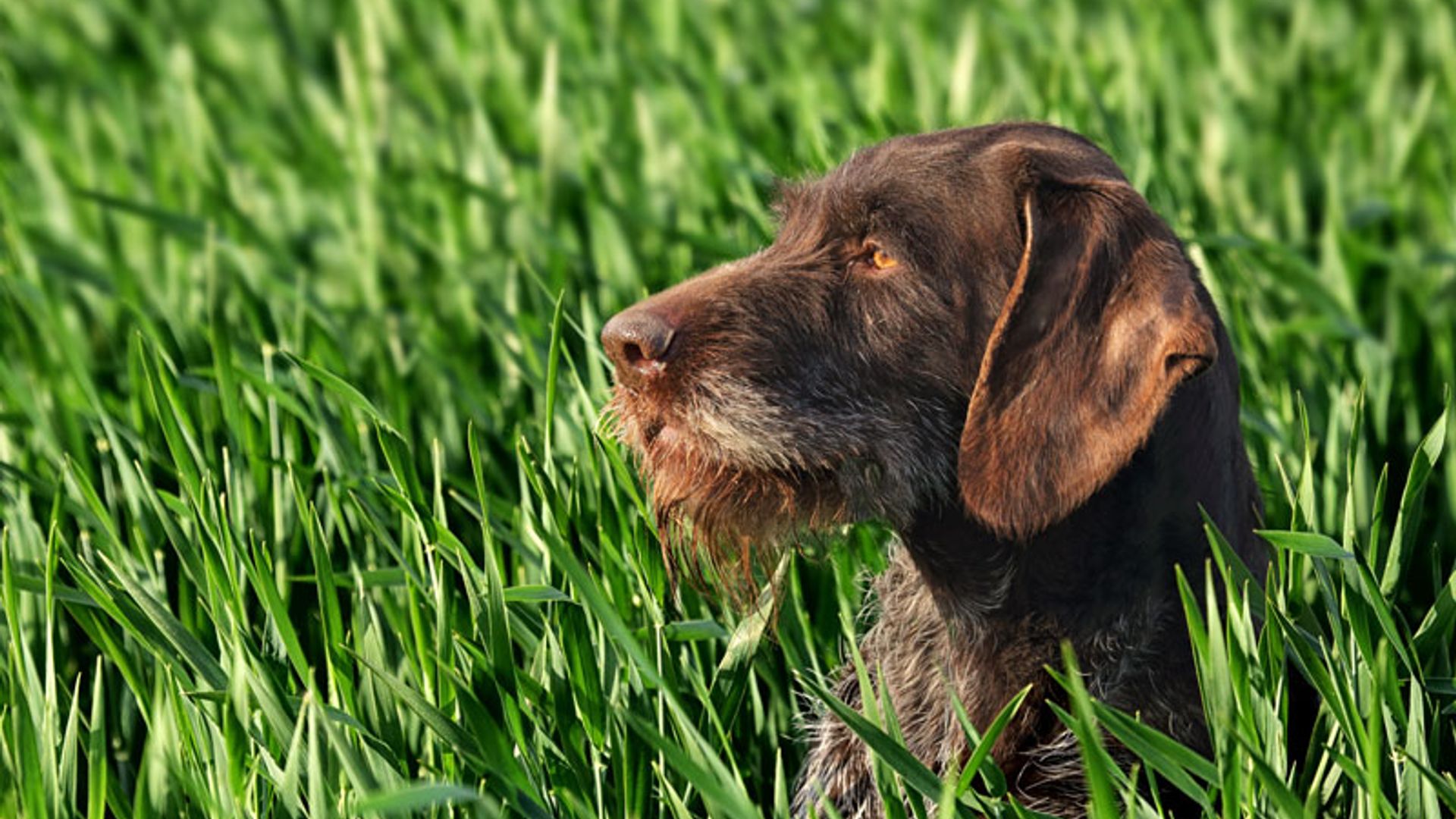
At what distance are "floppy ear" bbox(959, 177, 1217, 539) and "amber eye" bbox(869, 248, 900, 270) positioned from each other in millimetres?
210

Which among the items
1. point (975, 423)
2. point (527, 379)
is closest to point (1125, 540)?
point (975, 423)

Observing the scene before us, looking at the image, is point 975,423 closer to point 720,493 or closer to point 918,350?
point 918,350

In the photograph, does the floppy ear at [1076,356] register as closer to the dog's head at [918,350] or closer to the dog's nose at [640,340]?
the dog's head at [918,350]

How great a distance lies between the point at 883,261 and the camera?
9.84ft

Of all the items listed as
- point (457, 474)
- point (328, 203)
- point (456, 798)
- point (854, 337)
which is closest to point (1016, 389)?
point (854, 337)

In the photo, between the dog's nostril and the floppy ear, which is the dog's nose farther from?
the floppy ear

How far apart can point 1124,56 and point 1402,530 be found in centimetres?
359

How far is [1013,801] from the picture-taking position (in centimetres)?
256

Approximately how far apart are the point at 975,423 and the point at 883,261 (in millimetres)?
330

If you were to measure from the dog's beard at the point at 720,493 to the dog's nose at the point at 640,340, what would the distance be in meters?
0.07

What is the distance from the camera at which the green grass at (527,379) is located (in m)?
2.76

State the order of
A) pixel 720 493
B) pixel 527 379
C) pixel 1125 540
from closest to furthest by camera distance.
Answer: pixel 1125 540
pixel 720 493
pixel 527 379

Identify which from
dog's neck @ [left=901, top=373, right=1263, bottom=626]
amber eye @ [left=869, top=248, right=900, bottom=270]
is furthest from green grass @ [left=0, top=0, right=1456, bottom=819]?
amber eye @ [left=869, top=248, right=900, bottom=270]

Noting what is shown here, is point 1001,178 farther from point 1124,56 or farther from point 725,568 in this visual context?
point 1124,56
